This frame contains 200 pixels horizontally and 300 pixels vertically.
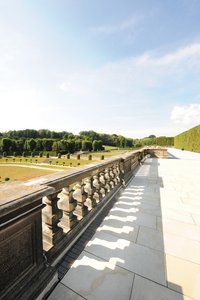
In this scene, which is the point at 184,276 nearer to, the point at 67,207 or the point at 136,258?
the point at 136,258

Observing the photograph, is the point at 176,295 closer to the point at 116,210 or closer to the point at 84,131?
the point at 116,210

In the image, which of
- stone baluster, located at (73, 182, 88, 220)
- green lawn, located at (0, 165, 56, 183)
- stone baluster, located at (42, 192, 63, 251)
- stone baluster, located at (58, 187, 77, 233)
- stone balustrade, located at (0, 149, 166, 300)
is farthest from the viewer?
green lawn, located at (0, 165, 56, 183)

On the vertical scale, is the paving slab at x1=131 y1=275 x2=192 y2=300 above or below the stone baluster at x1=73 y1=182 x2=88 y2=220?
below

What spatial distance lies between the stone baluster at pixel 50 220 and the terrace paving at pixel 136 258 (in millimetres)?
373

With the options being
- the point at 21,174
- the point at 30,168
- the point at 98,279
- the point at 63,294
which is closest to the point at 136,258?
the point at 98,279

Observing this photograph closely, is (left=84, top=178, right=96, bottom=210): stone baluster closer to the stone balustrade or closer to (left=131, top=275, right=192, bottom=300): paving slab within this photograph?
the stone balustrade

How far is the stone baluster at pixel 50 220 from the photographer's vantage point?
1762 mm

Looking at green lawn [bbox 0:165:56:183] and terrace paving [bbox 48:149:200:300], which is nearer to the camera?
terrace paving [bbox 48:149:200:300]

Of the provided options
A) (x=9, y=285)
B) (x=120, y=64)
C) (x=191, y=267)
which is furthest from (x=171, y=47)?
(x=9, y=285)

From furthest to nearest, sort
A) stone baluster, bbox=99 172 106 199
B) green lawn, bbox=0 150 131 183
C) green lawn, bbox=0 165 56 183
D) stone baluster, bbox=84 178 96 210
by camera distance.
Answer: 1. green lawn, bbox=0 150 131 183
2. green lawn, bbox=0 165 56 183
3. stone baluster, bbox=99 172 106 199
4. stone baluster, bbox=84 178 96 210

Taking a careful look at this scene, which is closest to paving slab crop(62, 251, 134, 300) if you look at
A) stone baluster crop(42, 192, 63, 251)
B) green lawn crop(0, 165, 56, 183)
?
stone baluster crop(42, 192, 63, 251)

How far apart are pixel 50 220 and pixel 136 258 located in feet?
4.45

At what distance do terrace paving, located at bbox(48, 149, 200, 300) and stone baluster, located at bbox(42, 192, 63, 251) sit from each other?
1.23 ft

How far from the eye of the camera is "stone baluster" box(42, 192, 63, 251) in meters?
1.76
